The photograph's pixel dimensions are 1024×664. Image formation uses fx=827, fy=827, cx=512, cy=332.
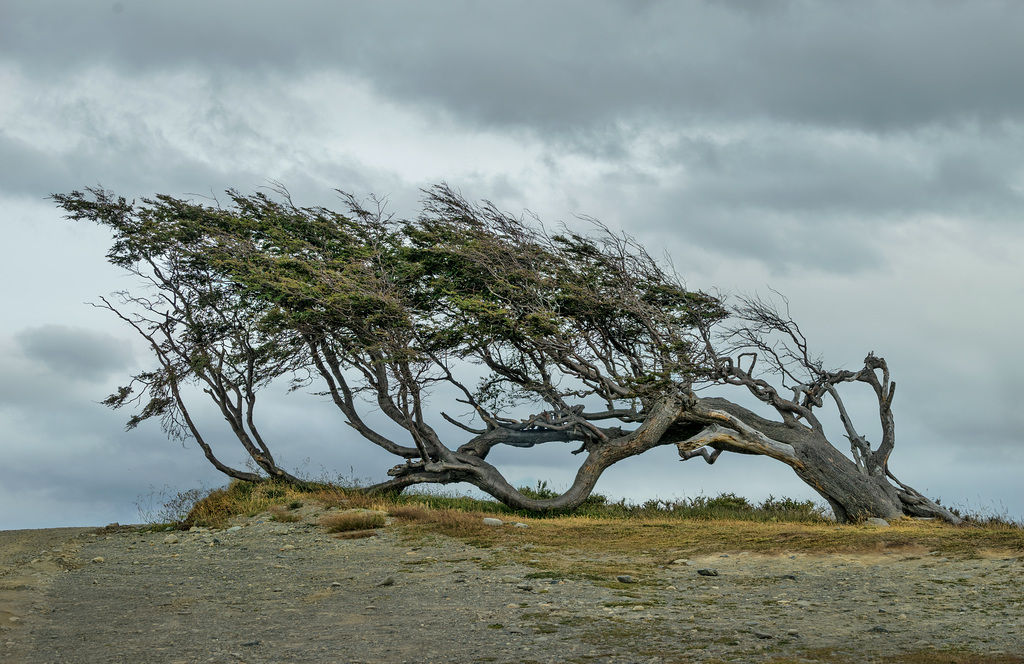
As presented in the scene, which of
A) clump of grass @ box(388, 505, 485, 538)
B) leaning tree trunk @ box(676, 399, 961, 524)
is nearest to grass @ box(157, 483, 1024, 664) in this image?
clump of grass @ box(388, 505, 485, 538)

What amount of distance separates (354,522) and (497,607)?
769 centimetres

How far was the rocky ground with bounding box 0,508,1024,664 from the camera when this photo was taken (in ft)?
22.8

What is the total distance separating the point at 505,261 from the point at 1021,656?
49.4 feet

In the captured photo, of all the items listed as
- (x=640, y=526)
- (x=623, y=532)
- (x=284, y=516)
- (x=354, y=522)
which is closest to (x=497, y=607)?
(x=623, y=532)

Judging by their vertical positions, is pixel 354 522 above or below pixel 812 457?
below

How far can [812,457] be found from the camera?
19062 millimetres

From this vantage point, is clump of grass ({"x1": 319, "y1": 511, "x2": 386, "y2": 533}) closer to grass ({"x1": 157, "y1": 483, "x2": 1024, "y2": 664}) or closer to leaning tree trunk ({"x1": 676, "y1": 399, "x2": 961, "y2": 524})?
grass ({"x1": 157, "y1": 483, "x2": 1024, "y2": 664})

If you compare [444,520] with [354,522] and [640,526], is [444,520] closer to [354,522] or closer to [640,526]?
[354,522]

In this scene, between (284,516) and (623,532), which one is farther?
(284,516)

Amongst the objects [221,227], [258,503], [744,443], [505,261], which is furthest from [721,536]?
[221,227]

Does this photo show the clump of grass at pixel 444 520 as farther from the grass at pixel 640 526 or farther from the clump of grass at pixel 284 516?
the clump of grass at pixel 284 516

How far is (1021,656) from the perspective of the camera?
21.3ft

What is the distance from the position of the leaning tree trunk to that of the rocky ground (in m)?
7.24

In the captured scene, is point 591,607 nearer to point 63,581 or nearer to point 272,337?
point 63,581
